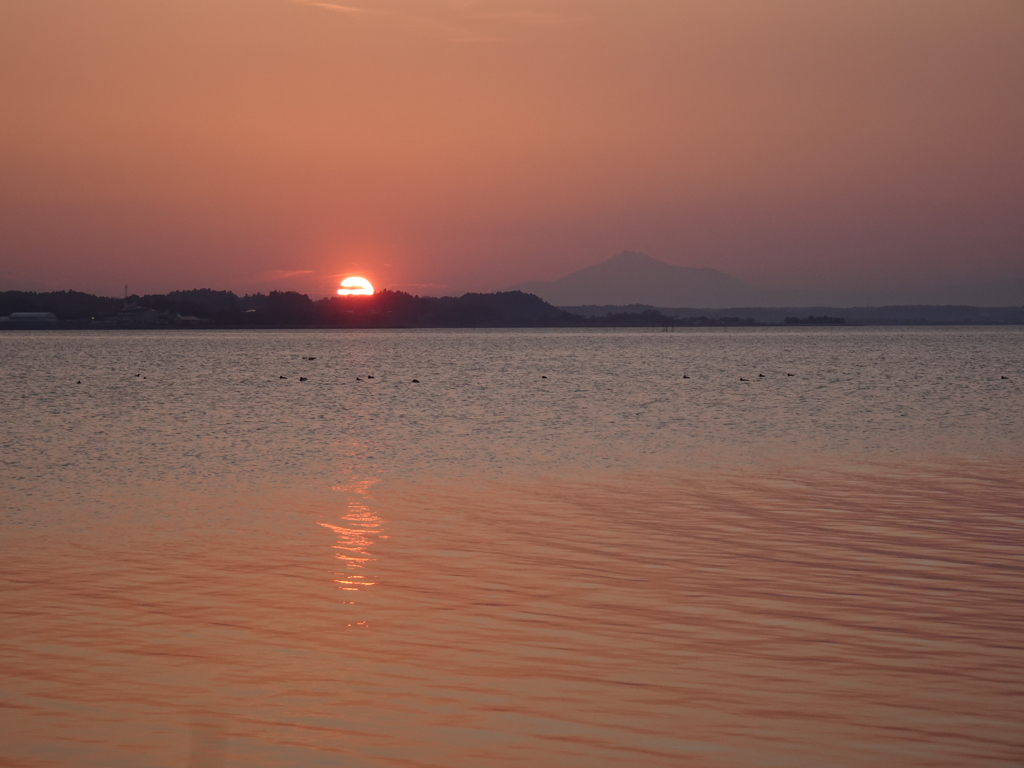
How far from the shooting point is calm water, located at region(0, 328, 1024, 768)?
916cm

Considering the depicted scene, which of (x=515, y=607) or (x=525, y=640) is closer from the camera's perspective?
(x=525, y=640)

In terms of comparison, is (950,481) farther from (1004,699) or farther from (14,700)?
(14,700)

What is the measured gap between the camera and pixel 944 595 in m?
13.6

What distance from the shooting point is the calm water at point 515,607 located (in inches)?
360

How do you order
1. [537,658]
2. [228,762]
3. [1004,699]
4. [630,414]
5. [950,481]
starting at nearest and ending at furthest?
[228,762], [1004,699], [537,658], [950,481], [630,414]

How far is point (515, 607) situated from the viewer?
13.4 m

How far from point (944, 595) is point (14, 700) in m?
10.7

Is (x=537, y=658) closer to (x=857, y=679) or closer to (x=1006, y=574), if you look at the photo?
(x=857, y=679)

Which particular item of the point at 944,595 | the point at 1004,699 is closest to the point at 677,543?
the point at 944,595


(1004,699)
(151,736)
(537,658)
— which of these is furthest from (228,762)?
(1004,699)

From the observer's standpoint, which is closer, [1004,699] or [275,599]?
[1004,699]

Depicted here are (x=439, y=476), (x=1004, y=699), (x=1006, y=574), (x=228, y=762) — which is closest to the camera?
(x=228, y=762)

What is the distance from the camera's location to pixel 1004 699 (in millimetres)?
9805

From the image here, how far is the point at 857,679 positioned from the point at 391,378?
82013 mm
